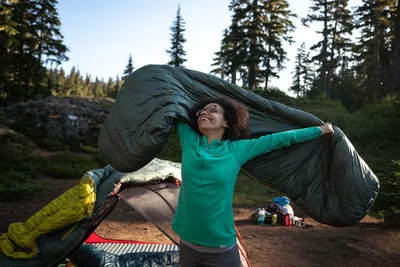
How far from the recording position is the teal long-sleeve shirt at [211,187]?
6.06ft

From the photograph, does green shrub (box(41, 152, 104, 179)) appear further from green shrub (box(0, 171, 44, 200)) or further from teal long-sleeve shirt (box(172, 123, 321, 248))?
teal long-sleeve shirt (box(172, 123, 321, 248))

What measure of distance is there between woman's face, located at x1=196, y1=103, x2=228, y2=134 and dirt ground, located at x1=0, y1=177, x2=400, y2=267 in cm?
337

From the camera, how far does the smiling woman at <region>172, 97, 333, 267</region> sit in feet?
6.05

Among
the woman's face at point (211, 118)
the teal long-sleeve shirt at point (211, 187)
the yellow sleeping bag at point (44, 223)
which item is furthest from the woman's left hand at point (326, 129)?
the yellow sleeping bag at point (44, 223)

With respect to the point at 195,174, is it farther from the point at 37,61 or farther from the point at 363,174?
the point at 37,61

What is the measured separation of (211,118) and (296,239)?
473 centimetres

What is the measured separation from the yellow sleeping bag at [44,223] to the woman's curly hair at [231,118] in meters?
2.05

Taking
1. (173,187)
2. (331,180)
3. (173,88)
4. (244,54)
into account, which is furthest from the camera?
(244,54)

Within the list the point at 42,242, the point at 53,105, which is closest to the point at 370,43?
the point at 53,105

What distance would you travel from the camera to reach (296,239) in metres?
5.89

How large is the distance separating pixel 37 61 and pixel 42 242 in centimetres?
1913

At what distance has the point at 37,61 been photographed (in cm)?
1978

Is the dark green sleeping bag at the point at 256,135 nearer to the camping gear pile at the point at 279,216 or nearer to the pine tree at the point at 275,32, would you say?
the camping gear pile at the point at 279,216

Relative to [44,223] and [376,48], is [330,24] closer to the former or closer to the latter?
[376,48]
